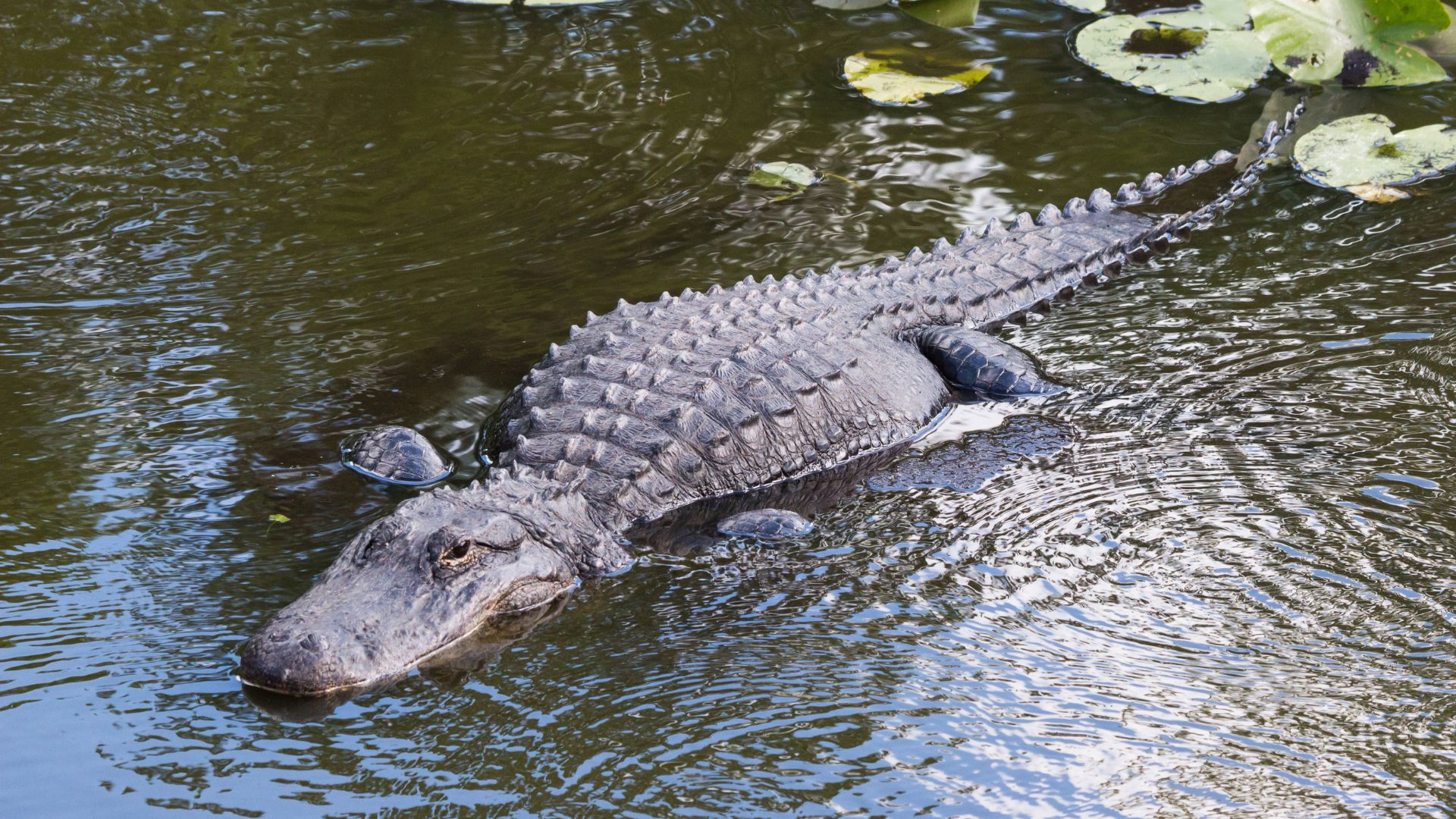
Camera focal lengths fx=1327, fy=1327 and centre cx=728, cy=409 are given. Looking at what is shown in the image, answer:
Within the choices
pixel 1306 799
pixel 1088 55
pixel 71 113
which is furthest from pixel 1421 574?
pixel 71 113

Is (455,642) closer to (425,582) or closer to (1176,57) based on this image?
(425,582)

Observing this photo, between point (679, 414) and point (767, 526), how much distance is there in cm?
56

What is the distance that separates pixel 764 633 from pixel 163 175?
4251 millimetres

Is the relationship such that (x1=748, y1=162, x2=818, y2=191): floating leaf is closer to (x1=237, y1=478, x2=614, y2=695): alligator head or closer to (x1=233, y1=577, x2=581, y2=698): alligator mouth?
(x1=237, y1=478, x2=614, y2=695): alligator head

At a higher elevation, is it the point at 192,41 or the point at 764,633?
the point at 192,41

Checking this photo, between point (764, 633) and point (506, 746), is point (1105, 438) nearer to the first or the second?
point (764, 633)

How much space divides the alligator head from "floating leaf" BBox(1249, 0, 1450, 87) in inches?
212

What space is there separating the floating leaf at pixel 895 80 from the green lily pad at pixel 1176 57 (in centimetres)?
71

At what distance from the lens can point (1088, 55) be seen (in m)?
7.66

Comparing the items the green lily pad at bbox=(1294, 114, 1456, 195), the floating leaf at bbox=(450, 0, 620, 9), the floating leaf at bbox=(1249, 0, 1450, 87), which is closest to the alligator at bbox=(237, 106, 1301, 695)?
the green lily pad at bbox=(1294, 114, 1456, 195)

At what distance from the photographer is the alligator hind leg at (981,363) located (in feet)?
16.6

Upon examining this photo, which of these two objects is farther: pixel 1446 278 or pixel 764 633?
pixel 1446 278

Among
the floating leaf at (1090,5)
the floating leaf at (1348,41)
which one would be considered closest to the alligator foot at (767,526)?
the floating leaf at (1348,41)

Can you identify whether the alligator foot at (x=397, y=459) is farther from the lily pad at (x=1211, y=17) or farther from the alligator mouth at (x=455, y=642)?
A: the lily pad at (x=1211, y=17)
